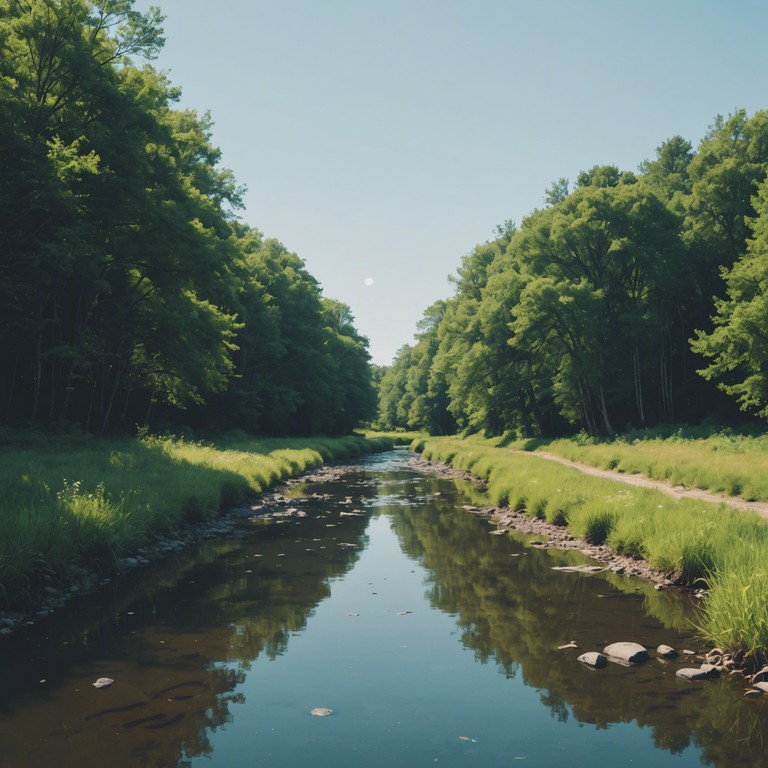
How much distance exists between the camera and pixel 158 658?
8227mm

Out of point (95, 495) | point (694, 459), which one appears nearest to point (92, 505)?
point (95, 495)

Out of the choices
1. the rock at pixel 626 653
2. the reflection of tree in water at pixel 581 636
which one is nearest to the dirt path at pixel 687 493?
the reflection of tree in water at pixel 581 636

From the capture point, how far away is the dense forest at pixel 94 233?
20297mm

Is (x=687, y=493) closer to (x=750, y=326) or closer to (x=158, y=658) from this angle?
(x=750, y=326)

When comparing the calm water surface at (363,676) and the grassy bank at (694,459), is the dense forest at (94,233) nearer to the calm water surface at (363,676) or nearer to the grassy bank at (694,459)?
the calm water surface at (363,676)

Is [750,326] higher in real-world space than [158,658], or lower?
higher

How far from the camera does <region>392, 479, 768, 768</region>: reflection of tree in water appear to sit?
6.32 metres

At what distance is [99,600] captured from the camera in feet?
35.5

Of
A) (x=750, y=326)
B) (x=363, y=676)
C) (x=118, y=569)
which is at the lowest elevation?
(x=363, y=676)

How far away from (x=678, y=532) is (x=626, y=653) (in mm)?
4636

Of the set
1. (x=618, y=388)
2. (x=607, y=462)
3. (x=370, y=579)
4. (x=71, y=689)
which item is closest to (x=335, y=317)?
(x=618, y=388)

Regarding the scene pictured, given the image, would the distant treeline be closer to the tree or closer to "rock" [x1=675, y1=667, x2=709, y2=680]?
the tree

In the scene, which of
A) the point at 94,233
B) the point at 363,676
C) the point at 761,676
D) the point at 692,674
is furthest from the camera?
the point at 94,233

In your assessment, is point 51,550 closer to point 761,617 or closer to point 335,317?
point 761,617
